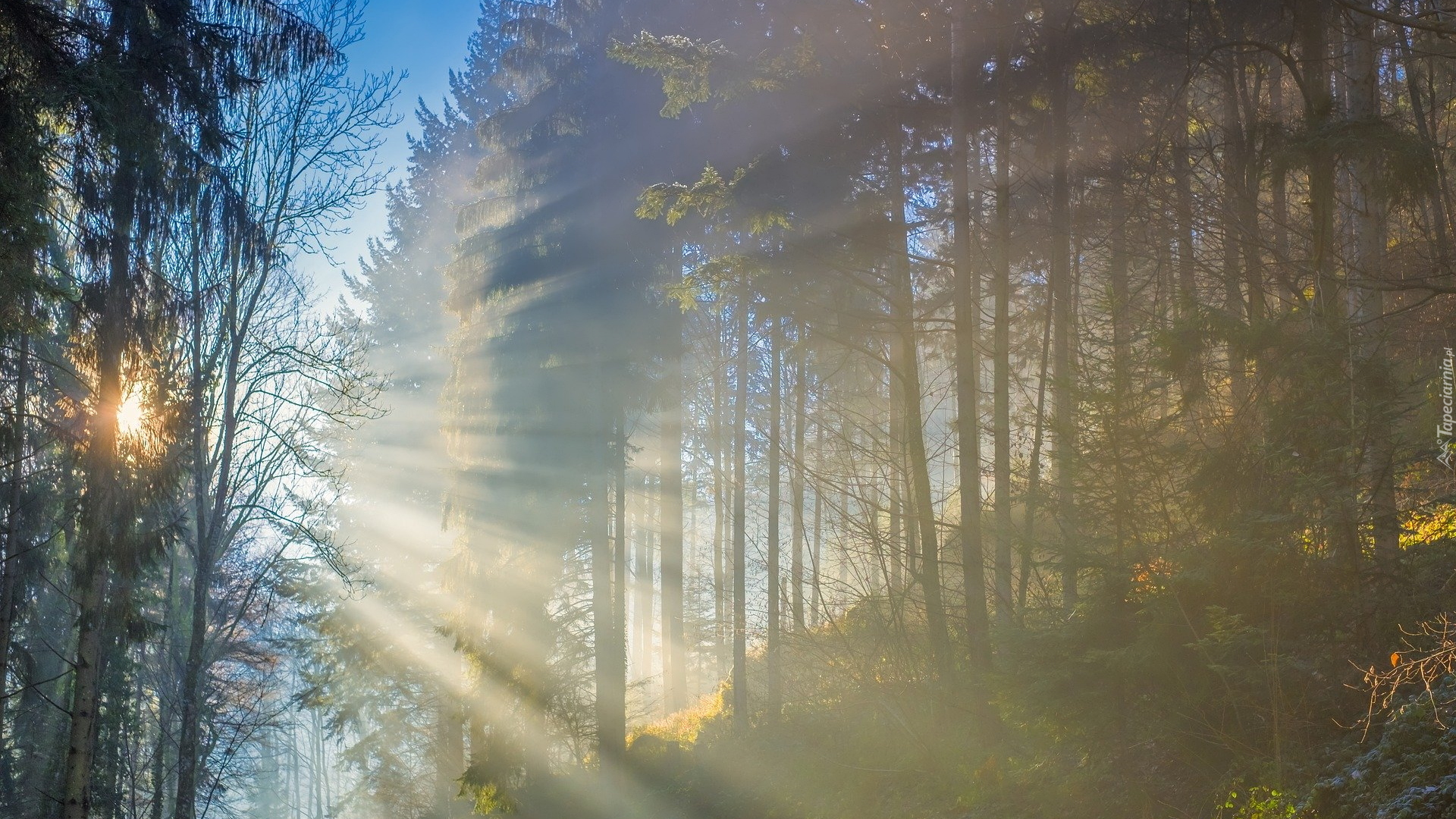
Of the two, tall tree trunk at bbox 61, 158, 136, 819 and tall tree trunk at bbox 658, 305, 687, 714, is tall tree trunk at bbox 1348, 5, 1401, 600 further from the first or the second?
tall tree trunk at bbox 61, 158, 136, 819

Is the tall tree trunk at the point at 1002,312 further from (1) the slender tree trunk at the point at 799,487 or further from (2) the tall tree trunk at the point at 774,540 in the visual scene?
Answer: (2) the tall tree trunk at the point at 774,540

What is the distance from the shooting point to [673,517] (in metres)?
19.7

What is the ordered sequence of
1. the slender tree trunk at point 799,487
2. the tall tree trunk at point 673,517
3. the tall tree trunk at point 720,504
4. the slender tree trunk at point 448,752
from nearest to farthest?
the slender tree trunk at point 799,487 < the tall tree trunk at point 673,517 < the slender tree trunk at point 448,752 < the tall tree trunk at point 720,504

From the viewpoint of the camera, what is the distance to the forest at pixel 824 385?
6.20 meters

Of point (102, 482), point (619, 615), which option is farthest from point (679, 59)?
point (619, 615)

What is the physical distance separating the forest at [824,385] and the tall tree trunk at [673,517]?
0.19 m

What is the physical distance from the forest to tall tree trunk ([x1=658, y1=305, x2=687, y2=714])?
188 mm

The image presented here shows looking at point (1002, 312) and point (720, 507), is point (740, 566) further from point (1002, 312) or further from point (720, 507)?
point (720, 507)

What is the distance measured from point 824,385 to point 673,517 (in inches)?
239

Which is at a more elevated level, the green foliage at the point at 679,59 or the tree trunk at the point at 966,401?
the green foliage at the point at 679,59

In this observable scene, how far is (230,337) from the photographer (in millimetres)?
12109

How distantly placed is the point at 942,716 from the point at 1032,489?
12.4 ft

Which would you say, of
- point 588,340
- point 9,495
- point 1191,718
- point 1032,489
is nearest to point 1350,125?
point 1032,489

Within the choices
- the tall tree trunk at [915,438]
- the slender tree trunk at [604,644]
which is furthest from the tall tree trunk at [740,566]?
the tall tree trunk at [915,438]
